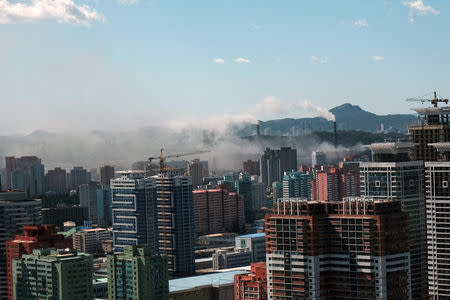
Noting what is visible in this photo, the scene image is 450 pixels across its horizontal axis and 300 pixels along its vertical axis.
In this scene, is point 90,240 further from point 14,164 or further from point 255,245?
point 14,164

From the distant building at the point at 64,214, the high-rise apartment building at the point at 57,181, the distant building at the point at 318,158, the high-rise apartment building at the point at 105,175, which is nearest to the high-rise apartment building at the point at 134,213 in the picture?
the distant building at the point at 64,214

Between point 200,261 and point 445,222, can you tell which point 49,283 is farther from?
point 200,261

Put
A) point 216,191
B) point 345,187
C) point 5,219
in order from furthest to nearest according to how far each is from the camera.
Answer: point 345,187 < point 216,191 < point 5,219

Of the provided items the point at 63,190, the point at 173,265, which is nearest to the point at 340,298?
the point at 173,265

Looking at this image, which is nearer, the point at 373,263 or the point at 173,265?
the point at 373,263

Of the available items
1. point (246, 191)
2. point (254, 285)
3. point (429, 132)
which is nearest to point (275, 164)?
point (246, 191)

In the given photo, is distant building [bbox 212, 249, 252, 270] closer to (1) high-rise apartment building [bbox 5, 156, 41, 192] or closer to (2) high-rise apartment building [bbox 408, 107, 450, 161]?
(2) high-rise apartment building [bbox 408, 107, 450, 161]

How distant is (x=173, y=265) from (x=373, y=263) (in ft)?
91.7

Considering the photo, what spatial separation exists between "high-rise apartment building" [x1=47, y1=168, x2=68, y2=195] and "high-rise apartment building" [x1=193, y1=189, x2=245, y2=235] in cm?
1902

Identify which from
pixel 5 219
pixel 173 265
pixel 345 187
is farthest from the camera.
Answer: pixel 345 187

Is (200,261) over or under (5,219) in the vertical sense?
under

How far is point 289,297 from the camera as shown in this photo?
2672cm

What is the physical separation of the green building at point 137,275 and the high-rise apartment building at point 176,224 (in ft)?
54.7

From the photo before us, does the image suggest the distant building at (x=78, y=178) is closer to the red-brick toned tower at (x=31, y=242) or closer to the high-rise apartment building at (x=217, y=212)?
the high-rise apartment building at (x=217, y=212)
